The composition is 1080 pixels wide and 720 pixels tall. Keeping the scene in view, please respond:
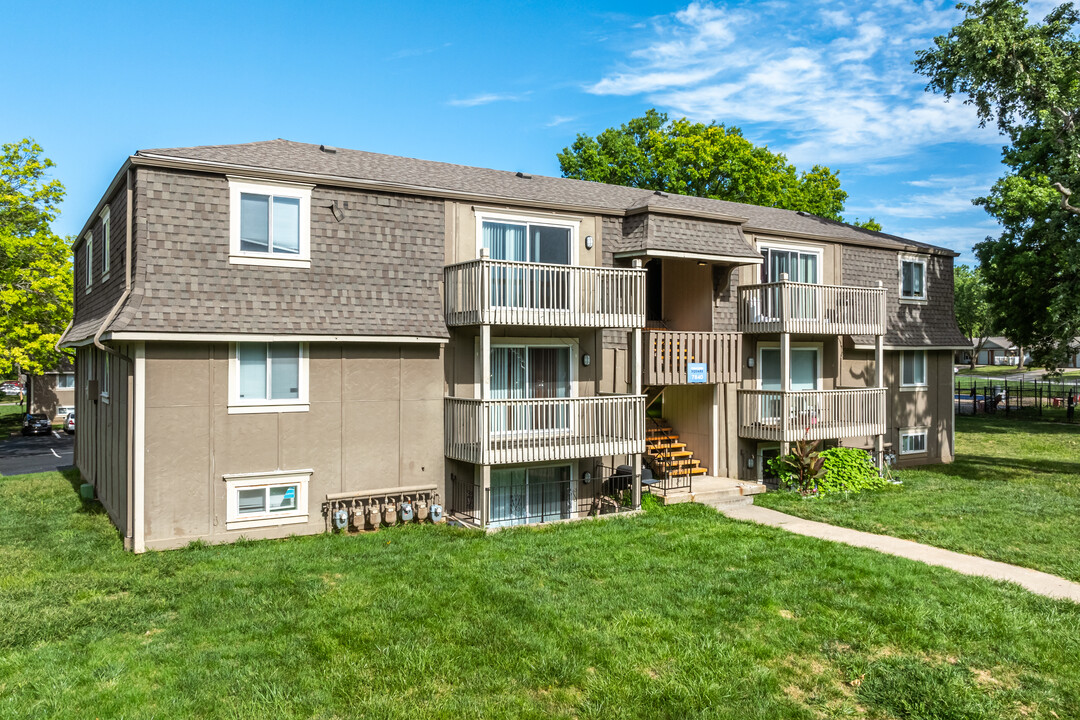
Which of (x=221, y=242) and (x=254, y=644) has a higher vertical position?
(x=221, y=242)

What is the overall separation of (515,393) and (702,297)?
216 inches

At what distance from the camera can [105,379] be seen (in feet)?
45.9

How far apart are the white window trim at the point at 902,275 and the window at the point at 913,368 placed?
1.52 metres

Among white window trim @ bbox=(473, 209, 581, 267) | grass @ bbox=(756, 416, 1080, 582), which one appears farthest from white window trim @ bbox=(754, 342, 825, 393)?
white window trim @ bbox=(473, 209, 581, 267)

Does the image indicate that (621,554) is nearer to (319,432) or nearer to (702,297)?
(319,432)

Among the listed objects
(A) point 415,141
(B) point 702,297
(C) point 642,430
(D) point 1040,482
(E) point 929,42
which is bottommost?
(D) point 1040,482

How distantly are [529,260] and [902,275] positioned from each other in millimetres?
12318

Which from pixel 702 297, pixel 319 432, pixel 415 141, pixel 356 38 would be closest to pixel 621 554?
pixel 319 432

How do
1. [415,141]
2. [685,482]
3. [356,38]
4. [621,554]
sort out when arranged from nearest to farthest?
1. [621,554]
2. [685,482]
3. [356,38]
4. [415,141]

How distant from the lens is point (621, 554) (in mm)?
10391

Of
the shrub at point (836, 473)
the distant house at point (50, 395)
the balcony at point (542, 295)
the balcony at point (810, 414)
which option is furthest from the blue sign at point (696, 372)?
the distant house at point (50, 395)

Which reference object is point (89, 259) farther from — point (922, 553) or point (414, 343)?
point (922, 553)

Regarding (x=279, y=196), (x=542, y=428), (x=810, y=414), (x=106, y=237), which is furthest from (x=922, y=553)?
(x=106, y=237)

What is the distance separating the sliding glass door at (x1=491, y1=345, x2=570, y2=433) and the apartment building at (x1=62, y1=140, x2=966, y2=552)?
44 mm
